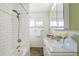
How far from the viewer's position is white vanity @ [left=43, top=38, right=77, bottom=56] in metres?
1.27

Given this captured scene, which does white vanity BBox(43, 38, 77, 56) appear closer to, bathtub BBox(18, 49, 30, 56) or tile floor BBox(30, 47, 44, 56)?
tile floor BBox(30, 47, 44, 56)

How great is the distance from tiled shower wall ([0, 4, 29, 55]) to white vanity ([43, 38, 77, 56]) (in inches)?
8.7

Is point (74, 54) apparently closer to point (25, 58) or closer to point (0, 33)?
point (25, 58)

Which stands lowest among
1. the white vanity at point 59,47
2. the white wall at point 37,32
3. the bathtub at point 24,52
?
the bathtub at point 24,52

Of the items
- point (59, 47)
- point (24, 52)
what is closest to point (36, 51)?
point (24, 52)

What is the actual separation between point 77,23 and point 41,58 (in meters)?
0.53

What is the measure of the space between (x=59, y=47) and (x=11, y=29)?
0.55m

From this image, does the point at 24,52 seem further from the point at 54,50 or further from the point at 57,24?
the point at 57,24

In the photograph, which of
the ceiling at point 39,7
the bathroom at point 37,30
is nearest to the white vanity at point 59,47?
the bathroom at point 37,30

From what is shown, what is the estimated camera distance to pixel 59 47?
1.36 meters

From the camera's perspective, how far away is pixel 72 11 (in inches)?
54.9

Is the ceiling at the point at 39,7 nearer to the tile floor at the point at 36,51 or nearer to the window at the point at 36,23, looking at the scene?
the window at the point at 36,23

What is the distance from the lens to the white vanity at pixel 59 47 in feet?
4.16

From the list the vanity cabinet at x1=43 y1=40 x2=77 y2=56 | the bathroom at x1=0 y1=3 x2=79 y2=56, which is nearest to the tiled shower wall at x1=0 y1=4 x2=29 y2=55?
the bathroom at x1=0 y1=3 x2=79 y2=56
